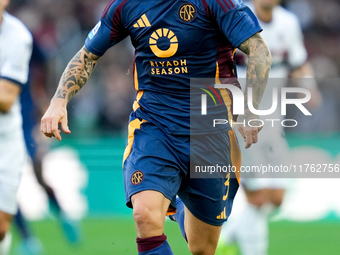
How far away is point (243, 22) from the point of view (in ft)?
14.9

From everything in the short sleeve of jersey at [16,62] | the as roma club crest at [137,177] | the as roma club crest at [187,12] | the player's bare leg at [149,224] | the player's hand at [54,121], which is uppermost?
the as roma club crest at [187,12]

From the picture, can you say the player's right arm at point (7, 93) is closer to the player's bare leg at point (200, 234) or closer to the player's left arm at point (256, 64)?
the player's bare leg at point (200, 234)

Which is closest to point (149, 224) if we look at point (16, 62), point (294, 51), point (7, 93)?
point (7, 93)

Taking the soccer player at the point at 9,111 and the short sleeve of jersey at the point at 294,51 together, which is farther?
the short sleeve of jersey at the point at 294,51

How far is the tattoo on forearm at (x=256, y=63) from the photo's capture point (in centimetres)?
452

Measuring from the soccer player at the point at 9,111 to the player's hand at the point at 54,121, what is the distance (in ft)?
5.32

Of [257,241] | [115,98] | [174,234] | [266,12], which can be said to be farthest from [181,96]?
[115,98]

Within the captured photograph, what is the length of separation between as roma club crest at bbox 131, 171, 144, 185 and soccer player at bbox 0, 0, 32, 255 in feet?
6.68

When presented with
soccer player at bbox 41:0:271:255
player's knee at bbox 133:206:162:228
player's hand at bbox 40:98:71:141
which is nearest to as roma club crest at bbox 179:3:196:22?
soccer player at bbox 41:0:271:255

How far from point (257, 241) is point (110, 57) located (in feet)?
22.0

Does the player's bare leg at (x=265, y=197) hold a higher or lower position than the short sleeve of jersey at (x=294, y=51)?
lower

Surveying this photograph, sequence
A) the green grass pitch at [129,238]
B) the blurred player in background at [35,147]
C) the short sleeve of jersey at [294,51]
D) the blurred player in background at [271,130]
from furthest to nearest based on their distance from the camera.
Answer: the green grass pitch at [129,238]
the blurred player in background at [35,147]
the short sleeve of jersey at [294,51]
the blurred player in background at [271,130]

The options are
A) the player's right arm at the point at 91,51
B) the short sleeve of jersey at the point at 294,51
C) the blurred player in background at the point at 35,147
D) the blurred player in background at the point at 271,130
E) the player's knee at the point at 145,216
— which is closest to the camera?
the player's knee at the point at 145,216

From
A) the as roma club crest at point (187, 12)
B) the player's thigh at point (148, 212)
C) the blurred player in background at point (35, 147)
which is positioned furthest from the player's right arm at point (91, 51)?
the blurred player in background at point (35, 147)
